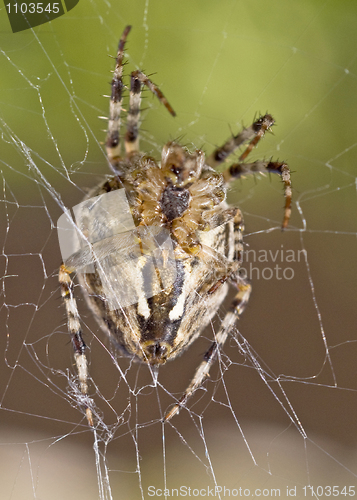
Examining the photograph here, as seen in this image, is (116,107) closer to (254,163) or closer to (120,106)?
(120,106)

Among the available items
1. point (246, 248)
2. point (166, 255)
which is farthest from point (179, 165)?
point (246, 248)

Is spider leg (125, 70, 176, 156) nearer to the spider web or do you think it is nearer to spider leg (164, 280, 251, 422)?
the spider web

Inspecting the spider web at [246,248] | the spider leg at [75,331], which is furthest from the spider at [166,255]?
the spider web at [246,248]

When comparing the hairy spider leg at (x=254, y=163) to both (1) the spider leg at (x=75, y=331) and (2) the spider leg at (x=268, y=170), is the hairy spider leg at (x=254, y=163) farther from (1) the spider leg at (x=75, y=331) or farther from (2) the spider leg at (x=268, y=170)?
(1) the spider leg at (x=75, y=331)

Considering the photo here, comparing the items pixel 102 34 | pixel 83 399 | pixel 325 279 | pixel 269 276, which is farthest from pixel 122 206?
pixel 325 279

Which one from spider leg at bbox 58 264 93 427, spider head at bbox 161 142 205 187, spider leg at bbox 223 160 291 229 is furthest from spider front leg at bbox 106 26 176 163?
spider leg at bbox 58 264 93 427

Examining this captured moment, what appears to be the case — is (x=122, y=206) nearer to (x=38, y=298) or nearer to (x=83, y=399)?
(x=83, y=399)

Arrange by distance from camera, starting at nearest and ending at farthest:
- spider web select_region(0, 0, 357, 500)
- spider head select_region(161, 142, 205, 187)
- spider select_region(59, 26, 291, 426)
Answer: spider select_region(59, 26, 291, 426) < spider head select_region(161, 142, 205, 187) < spider web select_region(0, 0, 357, 500)

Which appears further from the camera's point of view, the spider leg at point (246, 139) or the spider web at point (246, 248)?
the spider web at point (246, 248)
